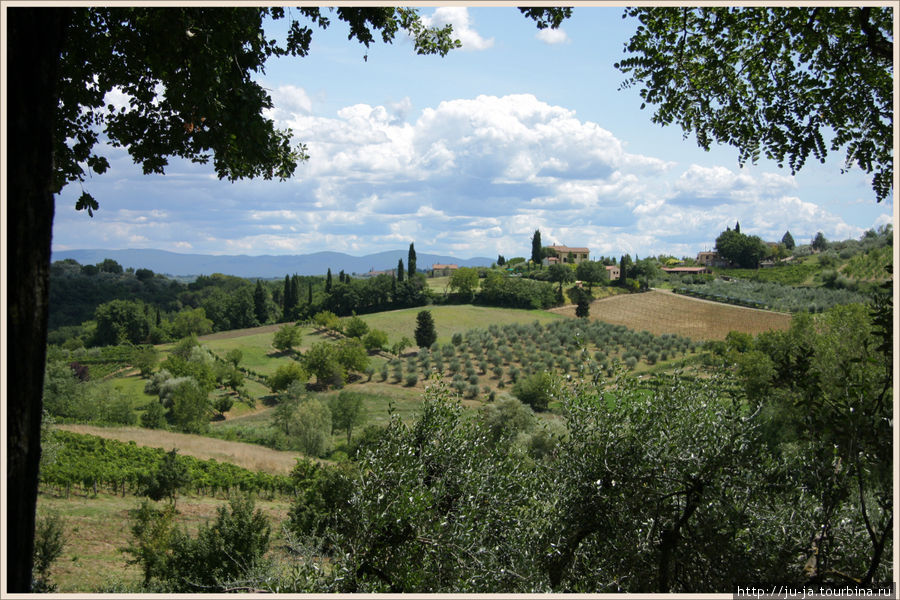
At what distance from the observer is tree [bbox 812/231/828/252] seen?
394 feet

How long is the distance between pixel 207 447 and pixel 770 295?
81766 mm

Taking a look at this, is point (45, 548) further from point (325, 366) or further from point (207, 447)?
point (325, 366)

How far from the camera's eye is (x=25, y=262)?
271cm

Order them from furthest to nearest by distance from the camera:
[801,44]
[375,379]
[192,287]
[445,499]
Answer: [192,287] → [375,379] → [445,499] → [801,44]

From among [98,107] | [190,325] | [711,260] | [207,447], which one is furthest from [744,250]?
[98,107]

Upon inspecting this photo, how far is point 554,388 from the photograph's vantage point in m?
6.94

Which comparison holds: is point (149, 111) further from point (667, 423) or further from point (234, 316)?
point (234, 316)

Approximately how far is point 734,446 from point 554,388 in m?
2.06

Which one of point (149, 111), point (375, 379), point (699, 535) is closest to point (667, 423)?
point (699, 535)

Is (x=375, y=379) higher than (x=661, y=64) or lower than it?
lower

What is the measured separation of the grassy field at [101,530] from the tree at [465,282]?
78.0 metres

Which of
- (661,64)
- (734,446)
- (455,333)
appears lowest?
(455,333)

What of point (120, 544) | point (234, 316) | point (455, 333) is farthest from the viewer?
point (234, 316)

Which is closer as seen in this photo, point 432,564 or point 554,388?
point 432,564
